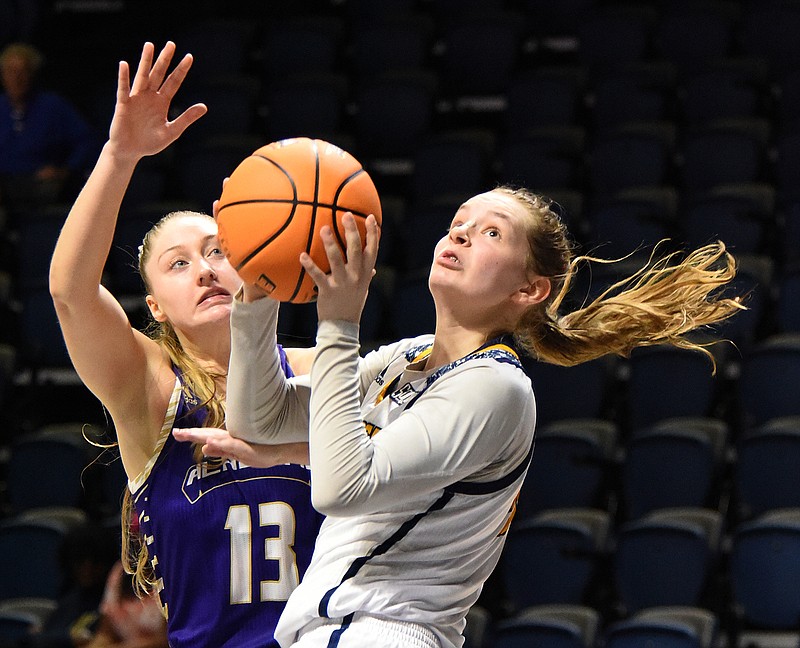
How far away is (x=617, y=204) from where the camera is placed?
7641 millimetres

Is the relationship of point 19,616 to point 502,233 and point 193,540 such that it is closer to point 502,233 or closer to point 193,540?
point 193,540

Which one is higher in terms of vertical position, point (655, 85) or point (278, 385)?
point (655, 85)

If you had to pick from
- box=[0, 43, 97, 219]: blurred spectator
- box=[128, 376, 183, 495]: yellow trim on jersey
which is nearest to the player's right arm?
box=[128, 376, 183, 495]: yellow trim on jersey

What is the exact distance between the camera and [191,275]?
2938 mm

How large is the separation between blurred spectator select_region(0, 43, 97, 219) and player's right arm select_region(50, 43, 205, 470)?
573 centimetres

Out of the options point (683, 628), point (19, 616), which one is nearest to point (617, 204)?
point (683, 628)

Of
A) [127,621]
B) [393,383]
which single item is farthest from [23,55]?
[393,383]

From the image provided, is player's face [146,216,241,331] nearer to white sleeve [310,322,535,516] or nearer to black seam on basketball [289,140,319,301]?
black seam on basketball [289,140,319,301]

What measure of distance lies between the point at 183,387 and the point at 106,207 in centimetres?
48

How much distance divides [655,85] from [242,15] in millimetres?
3614

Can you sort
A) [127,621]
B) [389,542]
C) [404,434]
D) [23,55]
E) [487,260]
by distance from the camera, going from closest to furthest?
[404,434], [389,542], [487,260], [127,621], [23,55]

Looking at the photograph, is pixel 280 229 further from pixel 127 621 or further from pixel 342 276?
pixel 127 621

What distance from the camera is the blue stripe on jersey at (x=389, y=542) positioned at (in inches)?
95.5

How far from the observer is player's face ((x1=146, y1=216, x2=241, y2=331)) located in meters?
2.93
